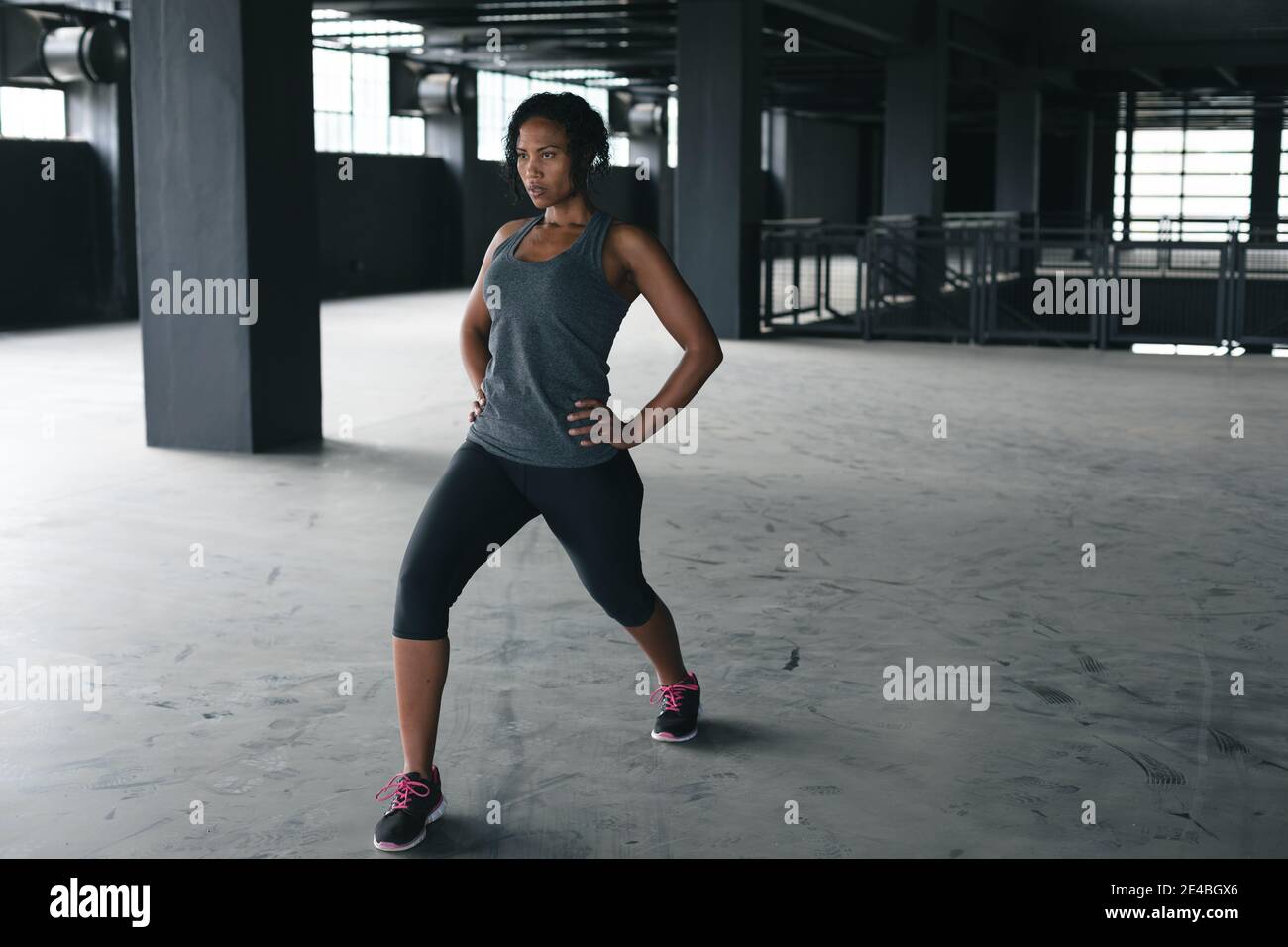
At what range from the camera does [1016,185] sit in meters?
27.4

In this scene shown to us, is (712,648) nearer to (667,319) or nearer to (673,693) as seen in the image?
(673,693)

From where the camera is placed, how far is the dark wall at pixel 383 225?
22.7m

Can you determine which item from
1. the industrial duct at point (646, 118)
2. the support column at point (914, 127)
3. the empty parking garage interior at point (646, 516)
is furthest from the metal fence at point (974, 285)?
the industrial duct at point (646, 118)

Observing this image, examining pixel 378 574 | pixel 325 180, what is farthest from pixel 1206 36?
pixel 378 574

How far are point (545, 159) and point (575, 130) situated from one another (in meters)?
0.11

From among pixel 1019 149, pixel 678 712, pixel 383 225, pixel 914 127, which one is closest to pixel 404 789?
pixel 678 712

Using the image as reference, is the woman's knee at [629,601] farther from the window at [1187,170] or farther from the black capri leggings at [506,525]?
the window at [1187,170]

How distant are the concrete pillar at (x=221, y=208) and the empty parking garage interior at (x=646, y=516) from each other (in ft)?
0.09

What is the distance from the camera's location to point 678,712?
4098mm

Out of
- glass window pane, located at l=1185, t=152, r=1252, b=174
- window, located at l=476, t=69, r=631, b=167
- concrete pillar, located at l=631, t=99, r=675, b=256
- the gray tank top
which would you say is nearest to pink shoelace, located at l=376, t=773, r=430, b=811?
the gray tank top

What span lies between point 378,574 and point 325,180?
17.6m

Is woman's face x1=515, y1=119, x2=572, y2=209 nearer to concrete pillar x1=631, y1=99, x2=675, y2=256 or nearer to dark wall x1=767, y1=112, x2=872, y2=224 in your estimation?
concrete pillar x1=631, y1=99, x2=675, y2=256

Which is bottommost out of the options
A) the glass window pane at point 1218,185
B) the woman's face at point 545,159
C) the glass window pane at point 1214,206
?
the woman's face at point 545,159
